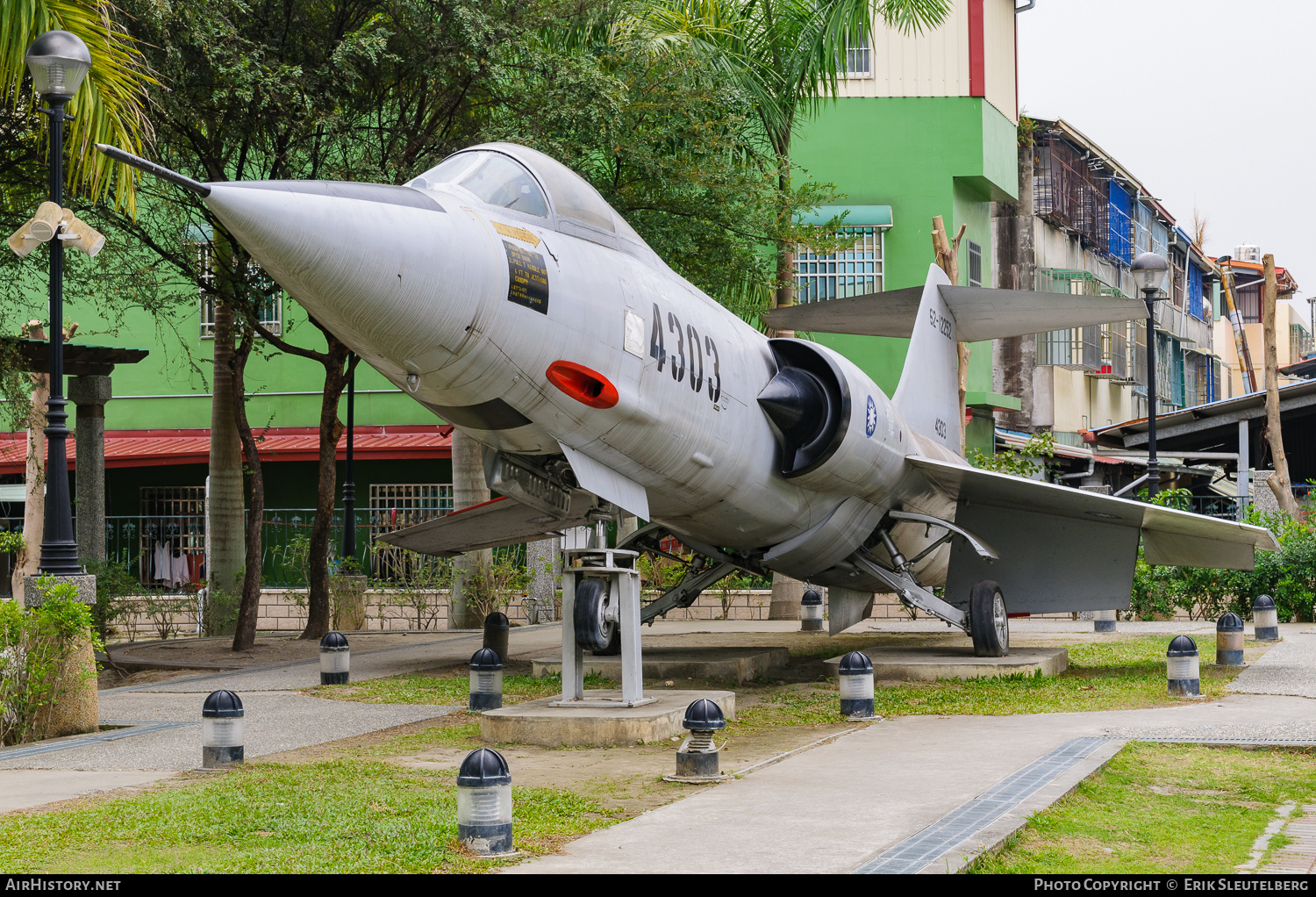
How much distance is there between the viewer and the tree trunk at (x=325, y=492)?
664 inches

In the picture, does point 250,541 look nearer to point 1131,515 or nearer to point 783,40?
point 1131,515

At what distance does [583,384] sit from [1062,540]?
25.0 ft

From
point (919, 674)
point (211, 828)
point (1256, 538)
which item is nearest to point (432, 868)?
point (211, 828)

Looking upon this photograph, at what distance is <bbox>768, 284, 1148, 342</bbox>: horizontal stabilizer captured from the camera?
14484 mm

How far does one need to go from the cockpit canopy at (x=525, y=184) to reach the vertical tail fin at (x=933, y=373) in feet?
18.9

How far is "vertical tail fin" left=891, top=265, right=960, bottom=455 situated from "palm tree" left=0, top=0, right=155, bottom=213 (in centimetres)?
837

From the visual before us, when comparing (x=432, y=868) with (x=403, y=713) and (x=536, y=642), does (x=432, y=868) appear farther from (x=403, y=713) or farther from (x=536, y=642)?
(x=536, y=642)

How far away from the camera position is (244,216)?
6.59m

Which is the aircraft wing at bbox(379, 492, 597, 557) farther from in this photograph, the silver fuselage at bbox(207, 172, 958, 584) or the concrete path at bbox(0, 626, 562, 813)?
the silver fuselage at bbox(207, 172, 958, 584)

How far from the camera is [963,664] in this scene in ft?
40.9

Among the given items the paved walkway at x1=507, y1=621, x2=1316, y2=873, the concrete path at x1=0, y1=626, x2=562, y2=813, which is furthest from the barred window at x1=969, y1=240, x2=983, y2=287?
the paved walkway at x1=507, y1=621, x2=1316, y2=873

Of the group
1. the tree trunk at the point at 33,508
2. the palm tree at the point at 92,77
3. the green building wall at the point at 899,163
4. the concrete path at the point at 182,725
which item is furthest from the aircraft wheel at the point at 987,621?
the tree trunk at the point at 33,508

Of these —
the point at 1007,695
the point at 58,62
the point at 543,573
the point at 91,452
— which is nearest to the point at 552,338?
the point at 58,62

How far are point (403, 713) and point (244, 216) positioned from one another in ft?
18.2
